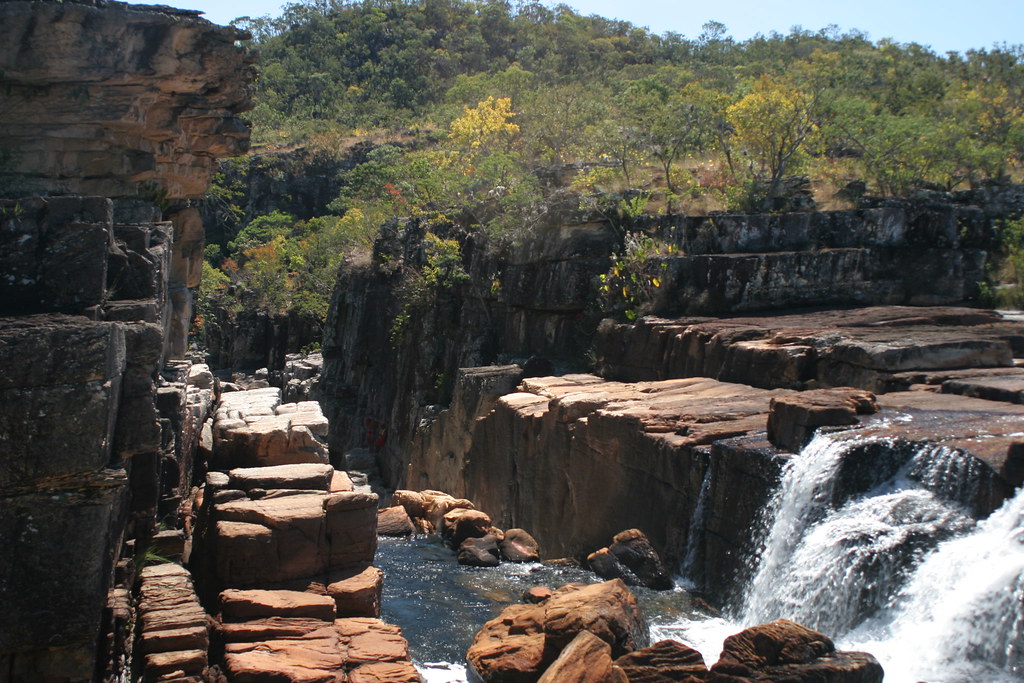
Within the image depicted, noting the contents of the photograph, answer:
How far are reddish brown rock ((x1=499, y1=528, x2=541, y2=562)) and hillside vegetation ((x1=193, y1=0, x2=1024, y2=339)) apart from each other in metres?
8.51

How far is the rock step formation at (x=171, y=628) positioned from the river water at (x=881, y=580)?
8.56 feet

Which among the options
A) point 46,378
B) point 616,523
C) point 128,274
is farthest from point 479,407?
point 46,378

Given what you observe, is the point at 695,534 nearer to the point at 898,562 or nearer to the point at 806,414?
the point at 806,414

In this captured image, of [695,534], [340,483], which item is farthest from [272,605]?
[695,534]

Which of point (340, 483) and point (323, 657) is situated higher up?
point (340, 483)

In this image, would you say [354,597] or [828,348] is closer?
[354,597]

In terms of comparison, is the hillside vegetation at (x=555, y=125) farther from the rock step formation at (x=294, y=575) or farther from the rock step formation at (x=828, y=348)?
the rock step formation at (x=294, y=575)

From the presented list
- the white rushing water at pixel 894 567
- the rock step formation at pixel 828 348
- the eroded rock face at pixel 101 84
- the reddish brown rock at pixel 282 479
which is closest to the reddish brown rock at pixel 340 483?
the reddish brown rock at pixel 282 479

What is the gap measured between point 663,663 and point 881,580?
237 centimetres

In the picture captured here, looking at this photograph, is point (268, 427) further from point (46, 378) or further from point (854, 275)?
point (854, 275)

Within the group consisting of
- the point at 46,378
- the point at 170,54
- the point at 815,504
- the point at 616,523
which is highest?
the point at 170,54

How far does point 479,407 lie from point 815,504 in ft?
36.7

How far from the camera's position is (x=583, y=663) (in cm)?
827

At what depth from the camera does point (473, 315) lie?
2580 cm
